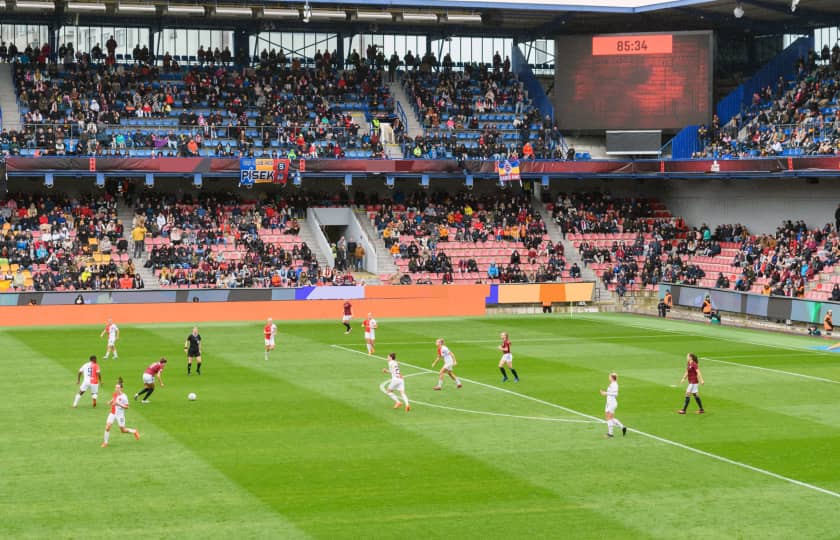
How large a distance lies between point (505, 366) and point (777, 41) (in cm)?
4387

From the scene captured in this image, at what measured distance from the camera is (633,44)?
7162 cm

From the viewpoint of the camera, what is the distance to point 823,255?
6038 centimetres

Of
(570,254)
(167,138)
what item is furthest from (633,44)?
(167,138)

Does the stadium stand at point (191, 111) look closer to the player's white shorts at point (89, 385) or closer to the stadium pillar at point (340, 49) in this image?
the stadium pillar at point (340, 49)

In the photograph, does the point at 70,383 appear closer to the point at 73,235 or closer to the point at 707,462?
the point at 707,462

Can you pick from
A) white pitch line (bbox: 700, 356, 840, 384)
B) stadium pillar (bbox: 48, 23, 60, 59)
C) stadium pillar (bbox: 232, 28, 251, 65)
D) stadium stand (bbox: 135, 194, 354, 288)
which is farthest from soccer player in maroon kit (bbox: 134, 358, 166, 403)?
stadium pillar (bbox: 232, 28, 251, 65)

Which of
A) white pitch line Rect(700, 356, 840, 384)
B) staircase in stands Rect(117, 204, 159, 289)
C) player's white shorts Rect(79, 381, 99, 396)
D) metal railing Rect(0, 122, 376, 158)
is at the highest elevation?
metal railing Rect(0, 122, 376, 158)

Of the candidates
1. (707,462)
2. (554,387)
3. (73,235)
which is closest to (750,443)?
Answer: (707,462)

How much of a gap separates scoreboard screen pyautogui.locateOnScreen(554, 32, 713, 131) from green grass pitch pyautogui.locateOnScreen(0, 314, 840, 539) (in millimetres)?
28033

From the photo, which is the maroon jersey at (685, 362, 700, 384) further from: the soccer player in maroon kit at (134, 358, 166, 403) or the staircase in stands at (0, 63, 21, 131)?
the staircase in stands at (0, 63, 21, 131)

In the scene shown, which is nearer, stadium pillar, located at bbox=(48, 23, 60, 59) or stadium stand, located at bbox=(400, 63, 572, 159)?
stadium pillar, located at bbox=(48, 23, 60, 59)

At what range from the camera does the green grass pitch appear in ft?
70.0

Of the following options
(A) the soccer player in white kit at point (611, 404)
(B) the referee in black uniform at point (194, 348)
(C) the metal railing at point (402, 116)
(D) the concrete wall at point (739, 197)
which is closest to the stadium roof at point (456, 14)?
(C) the metal railing at point (402, 116)

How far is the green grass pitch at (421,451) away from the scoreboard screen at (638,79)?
28033 millimetres
